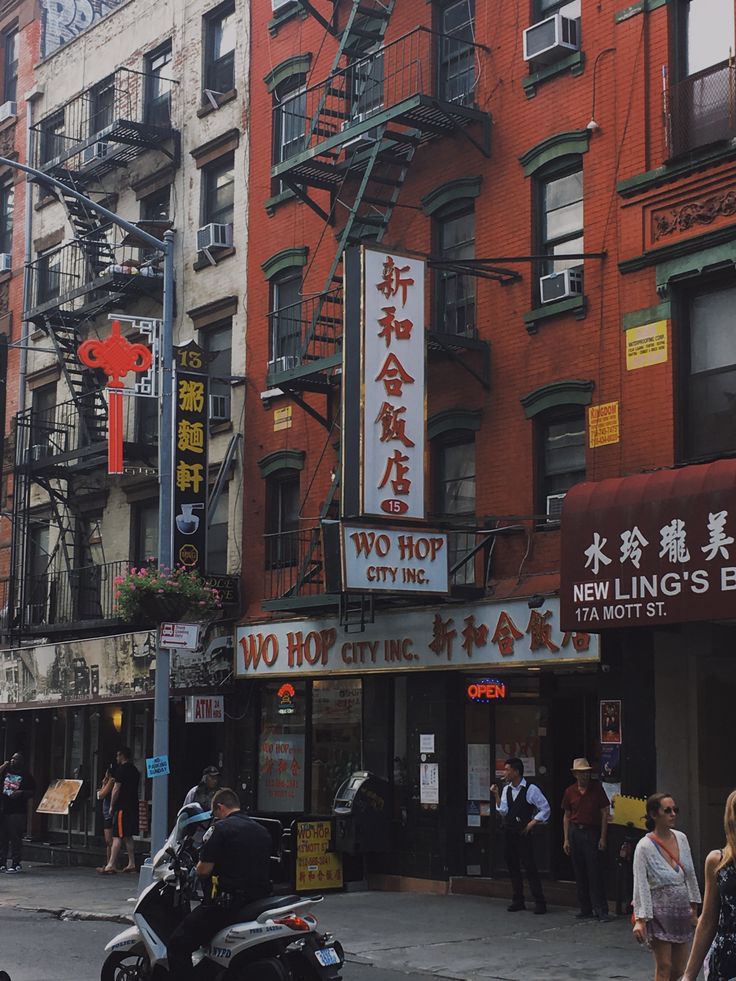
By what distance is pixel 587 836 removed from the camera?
1606 cm

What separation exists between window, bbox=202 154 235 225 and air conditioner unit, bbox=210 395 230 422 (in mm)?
3433

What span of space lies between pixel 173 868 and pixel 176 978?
86 cm

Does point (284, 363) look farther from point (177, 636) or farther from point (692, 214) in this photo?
point (692, 214)

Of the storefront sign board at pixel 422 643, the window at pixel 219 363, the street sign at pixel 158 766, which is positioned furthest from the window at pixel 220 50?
the street sign at pixel 158 766

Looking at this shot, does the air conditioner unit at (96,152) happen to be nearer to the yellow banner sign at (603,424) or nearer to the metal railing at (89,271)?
the metal railing at (89,271)

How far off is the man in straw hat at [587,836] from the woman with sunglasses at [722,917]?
9.01 m

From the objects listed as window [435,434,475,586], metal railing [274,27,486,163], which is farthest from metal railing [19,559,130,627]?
metal railing [274,27,486,163]

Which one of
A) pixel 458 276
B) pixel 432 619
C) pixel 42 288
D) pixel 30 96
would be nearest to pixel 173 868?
pixel 432 619

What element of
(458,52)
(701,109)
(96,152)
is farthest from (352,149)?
(96,152)

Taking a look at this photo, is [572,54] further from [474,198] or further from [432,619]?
[432,619]

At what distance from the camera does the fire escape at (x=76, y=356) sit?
26.8 m

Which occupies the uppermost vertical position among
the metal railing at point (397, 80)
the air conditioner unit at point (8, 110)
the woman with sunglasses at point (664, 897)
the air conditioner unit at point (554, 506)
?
the air conditioner unit at point (8, 110)

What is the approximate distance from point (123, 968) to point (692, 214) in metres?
11.0

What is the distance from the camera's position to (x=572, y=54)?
1880cm
